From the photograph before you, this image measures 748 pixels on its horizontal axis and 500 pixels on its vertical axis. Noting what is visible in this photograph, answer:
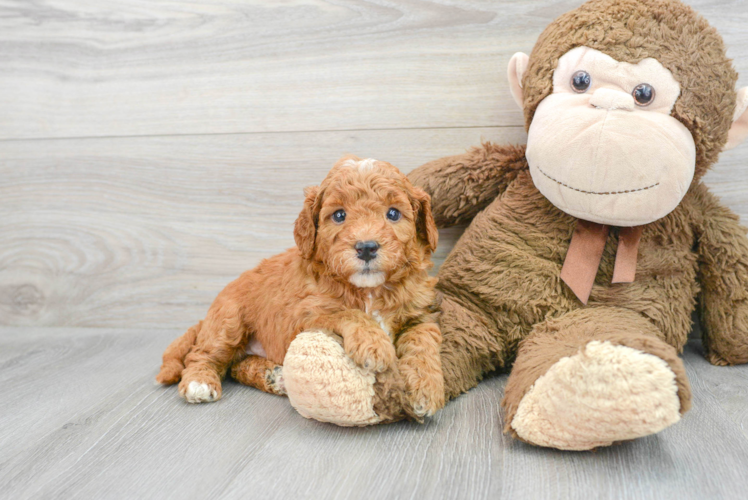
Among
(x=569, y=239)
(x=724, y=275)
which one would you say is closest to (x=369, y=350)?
(x=569, y=239)

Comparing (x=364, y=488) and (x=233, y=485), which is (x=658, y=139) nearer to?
(x=364, y=488)

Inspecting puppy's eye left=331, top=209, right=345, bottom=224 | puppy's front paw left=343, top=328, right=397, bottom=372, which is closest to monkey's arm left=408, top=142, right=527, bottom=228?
puppy's eye left=331, top=209, right=345, bottom=224

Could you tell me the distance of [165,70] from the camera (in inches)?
66.7

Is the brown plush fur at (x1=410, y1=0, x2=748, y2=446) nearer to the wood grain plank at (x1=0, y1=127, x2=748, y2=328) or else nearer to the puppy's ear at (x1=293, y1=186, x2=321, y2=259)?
the wood grain plank at (x1=0, y1=127, x2=748, y2=328)

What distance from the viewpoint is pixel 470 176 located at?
141 centimetres

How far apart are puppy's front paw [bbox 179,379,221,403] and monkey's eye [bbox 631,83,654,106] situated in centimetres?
108

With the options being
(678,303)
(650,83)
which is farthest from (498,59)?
(678,303)

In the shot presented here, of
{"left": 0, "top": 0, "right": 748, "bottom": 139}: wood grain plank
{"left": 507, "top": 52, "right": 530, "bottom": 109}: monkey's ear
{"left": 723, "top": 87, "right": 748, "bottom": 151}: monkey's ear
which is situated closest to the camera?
{"left": 723, "top": 87, "right": 748, "bottom": 151}: monkey's ear

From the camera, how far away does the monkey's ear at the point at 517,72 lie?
1.33 meters

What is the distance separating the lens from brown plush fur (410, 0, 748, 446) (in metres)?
1.15

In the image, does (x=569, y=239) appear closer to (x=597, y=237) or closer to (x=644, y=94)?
(x=597, y=237)

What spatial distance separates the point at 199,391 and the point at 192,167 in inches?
29.5

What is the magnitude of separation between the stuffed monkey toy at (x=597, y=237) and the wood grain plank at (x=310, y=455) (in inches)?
2.2

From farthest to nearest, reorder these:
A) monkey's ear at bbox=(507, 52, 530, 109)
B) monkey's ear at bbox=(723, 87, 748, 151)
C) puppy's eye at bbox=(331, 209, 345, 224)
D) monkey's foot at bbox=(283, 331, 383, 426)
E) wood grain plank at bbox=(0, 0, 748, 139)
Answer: wood grain plank at bbox=(0, 0, 748, 139)
monkey's ear at bbox=(507, 52, 530, 109)
monkey's ear at bbox=(723, 87, 748, 151)
puppy's eye at bbox=(331, 209, 345, 224)
monkey's foot at bbox=(283, 331, 383, 426)
